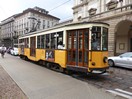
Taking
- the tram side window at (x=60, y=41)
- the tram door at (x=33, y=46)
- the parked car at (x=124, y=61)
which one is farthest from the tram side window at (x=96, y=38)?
the tram door at (x=33, y=46)

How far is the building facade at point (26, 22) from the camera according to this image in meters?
57.8

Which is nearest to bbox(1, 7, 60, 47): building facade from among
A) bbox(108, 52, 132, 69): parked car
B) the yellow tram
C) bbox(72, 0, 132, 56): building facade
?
bbox(72, 0, 132, 56): building facade

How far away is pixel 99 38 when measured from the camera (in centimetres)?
908

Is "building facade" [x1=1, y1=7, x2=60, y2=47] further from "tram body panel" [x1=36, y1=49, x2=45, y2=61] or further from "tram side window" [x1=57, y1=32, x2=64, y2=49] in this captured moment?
"tram side window" [x1=57, y1=32, x2=64, y2=49]

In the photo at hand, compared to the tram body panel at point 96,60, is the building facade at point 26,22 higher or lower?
higher

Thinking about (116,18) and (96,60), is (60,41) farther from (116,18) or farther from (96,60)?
(116,18)

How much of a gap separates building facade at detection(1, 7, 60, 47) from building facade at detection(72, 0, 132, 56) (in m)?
31.2

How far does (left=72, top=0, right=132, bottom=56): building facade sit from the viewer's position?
18578 mm

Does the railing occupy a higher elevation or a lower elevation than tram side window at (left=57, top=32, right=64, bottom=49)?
higher

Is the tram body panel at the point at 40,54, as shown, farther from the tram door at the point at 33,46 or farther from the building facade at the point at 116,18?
the building facade at the point at 116,18

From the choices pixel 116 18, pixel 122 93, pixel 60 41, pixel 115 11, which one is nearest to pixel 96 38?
pixel 60 41

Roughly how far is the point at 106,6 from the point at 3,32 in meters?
72.1

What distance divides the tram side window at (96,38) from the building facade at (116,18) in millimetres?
10208

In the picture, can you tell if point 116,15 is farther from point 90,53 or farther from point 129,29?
point 90,53
